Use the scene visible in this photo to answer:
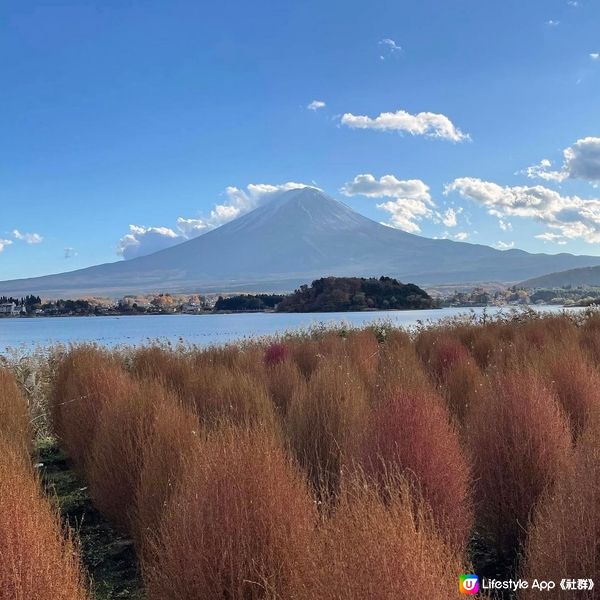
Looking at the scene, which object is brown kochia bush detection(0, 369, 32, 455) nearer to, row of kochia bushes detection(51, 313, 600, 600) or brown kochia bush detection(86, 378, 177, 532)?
row of kochia bushes detection(51, 313, 600, 600)

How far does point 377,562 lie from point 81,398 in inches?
234

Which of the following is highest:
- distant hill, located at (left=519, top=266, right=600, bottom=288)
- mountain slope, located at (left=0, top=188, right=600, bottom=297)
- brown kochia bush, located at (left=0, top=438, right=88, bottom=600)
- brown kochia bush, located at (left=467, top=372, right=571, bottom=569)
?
mountain slope, located at (left=0, top=188, right=600, bottom=297)

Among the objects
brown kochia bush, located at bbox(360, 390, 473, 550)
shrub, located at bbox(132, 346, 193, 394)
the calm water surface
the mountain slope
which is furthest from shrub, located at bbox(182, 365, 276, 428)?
the mountain slope

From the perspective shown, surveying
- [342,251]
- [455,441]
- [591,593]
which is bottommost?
[591,593]

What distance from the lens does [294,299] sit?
45.4 metres

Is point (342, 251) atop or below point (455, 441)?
atop

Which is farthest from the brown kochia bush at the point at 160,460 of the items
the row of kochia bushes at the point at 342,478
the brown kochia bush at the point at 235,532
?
the brown kochia bush at the point at 235,532

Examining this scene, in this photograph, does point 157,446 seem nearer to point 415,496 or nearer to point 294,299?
point 415,496

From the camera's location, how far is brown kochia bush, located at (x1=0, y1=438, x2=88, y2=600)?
8.36ft

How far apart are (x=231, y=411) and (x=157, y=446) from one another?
4.81ft

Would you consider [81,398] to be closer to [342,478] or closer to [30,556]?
[30,556]

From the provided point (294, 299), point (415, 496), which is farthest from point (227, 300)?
point (415, 496)

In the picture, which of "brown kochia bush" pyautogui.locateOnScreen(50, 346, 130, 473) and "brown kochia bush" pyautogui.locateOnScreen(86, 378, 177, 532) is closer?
"brown kochia bush" pyautogui.locateOnScreen(86, 378, 177, 532)

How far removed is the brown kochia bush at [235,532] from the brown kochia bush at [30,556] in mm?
465
